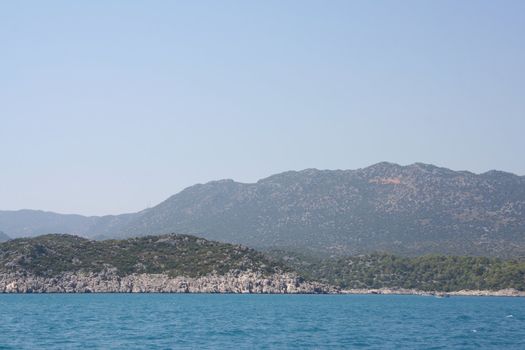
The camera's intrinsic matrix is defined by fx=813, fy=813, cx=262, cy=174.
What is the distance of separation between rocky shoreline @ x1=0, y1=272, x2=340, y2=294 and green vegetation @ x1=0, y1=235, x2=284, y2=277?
6.39 feet

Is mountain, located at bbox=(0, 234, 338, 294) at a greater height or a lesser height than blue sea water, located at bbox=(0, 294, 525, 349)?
greater

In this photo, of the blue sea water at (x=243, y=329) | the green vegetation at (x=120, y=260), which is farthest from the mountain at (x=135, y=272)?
the blue sea water at (x=243, y=329)

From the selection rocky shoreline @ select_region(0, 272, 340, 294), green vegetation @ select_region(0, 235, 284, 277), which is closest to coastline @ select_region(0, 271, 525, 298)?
rocky shoreline @ select_region(0, 272, 340, 294)

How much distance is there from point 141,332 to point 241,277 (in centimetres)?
10446

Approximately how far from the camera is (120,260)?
190 metres

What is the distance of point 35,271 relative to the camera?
6860 inches

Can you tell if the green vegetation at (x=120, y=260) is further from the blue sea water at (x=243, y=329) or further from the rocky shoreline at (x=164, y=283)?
the blue sea water at (x=243, y=329)

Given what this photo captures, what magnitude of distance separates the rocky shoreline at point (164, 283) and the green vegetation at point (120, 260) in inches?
76.7

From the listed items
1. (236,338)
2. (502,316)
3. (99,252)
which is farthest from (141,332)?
(99,252)

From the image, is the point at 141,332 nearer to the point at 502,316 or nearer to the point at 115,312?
the point at 115,312

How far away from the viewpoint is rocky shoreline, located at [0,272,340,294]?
175125 mm

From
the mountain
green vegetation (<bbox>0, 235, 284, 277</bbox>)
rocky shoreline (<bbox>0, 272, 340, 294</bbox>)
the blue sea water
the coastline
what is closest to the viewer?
the blue sea water

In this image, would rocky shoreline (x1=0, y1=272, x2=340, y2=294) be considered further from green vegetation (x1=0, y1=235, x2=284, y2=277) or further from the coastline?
green vegetation (x1=0, y1=235, x2=284, y2=277)

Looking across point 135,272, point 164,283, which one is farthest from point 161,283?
point 135,272
